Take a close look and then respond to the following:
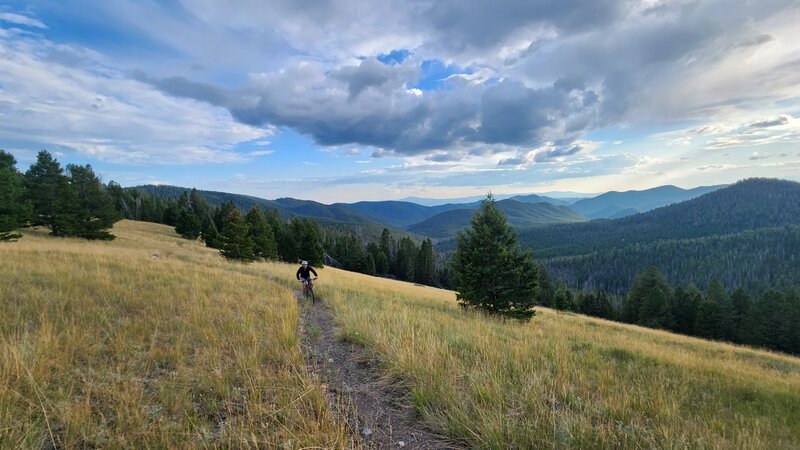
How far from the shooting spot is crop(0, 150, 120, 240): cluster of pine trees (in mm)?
30734

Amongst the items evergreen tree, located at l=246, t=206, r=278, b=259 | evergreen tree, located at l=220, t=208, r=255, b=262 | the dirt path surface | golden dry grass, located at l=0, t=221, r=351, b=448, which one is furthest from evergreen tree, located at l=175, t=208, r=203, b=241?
the dirt path surface

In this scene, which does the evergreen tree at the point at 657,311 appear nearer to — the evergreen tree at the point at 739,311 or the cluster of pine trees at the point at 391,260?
the evergreen tree at the point at 739,311

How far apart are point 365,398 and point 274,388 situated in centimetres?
110

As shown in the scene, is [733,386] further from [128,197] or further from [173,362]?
[128,197]

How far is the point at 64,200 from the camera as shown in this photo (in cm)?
3067

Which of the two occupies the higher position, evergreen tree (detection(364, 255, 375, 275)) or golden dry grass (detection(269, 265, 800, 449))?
golden dry grass (detection(269, 265, 800, 449))

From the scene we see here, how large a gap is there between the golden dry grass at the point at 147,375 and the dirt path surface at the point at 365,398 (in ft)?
1.14

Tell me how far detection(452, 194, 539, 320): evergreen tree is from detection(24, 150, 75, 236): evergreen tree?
36.5 meters

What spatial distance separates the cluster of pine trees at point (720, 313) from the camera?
3806cm

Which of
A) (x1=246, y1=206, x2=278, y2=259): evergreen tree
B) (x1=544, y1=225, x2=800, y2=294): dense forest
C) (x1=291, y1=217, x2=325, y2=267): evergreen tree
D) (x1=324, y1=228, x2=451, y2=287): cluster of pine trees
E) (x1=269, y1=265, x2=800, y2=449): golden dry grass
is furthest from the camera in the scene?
(x1=544, y1=225, x2=800, y2=294): dense forest

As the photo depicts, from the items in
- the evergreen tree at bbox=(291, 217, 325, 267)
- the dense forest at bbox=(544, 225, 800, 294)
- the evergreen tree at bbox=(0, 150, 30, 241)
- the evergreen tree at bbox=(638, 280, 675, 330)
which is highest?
the evergreen tree at bbox=(0, 150, 30, 241)

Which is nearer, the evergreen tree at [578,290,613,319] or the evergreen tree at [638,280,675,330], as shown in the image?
the evergreen tree at [638,280,675,330]

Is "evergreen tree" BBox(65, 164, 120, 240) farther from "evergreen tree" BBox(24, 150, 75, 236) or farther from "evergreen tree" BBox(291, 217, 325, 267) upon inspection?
"evergreen tree" BBox(291, 217, 325, 267)

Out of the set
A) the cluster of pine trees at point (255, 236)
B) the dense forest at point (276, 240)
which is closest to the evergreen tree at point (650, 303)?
the dense forest at point (276, 240)
